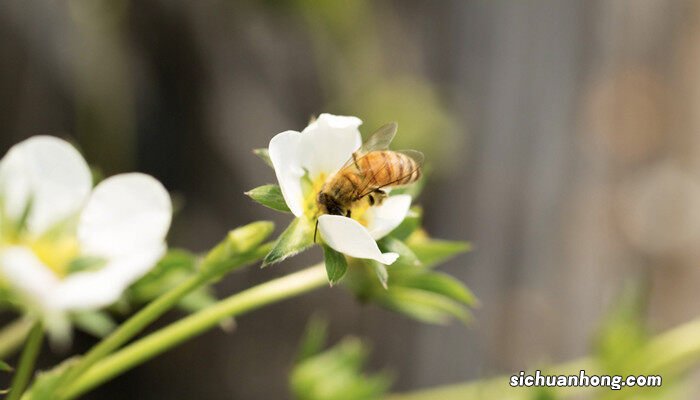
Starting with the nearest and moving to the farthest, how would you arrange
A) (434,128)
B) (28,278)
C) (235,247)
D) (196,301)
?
(28,278)
(235,247)
(196,301)
(434,128)

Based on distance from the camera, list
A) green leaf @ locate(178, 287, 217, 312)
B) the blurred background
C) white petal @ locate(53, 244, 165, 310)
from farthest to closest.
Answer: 1. the blurred background
2. green leaf @ locate(178, 287, 217, 312)
3. white petal @ locate(53, 244, 165, 310)

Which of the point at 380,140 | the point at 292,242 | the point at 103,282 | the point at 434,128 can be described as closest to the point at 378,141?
the point at 380,140

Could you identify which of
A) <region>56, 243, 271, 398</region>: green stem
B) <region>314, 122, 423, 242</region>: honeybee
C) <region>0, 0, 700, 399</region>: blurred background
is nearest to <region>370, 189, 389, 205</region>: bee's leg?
<region>314, 122, 423, 242</region>: honeybee

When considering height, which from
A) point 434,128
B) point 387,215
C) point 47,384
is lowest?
point 47,384

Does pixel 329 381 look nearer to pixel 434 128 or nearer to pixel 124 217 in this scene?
pixel 124 217

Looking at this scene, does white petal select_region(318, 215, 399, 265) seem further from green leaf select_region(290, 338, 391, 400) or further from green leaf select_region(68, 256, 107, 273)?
green leaf select_region(290, 338, 391, 400)

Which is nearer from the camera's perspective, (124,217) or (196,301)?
(124,217)
